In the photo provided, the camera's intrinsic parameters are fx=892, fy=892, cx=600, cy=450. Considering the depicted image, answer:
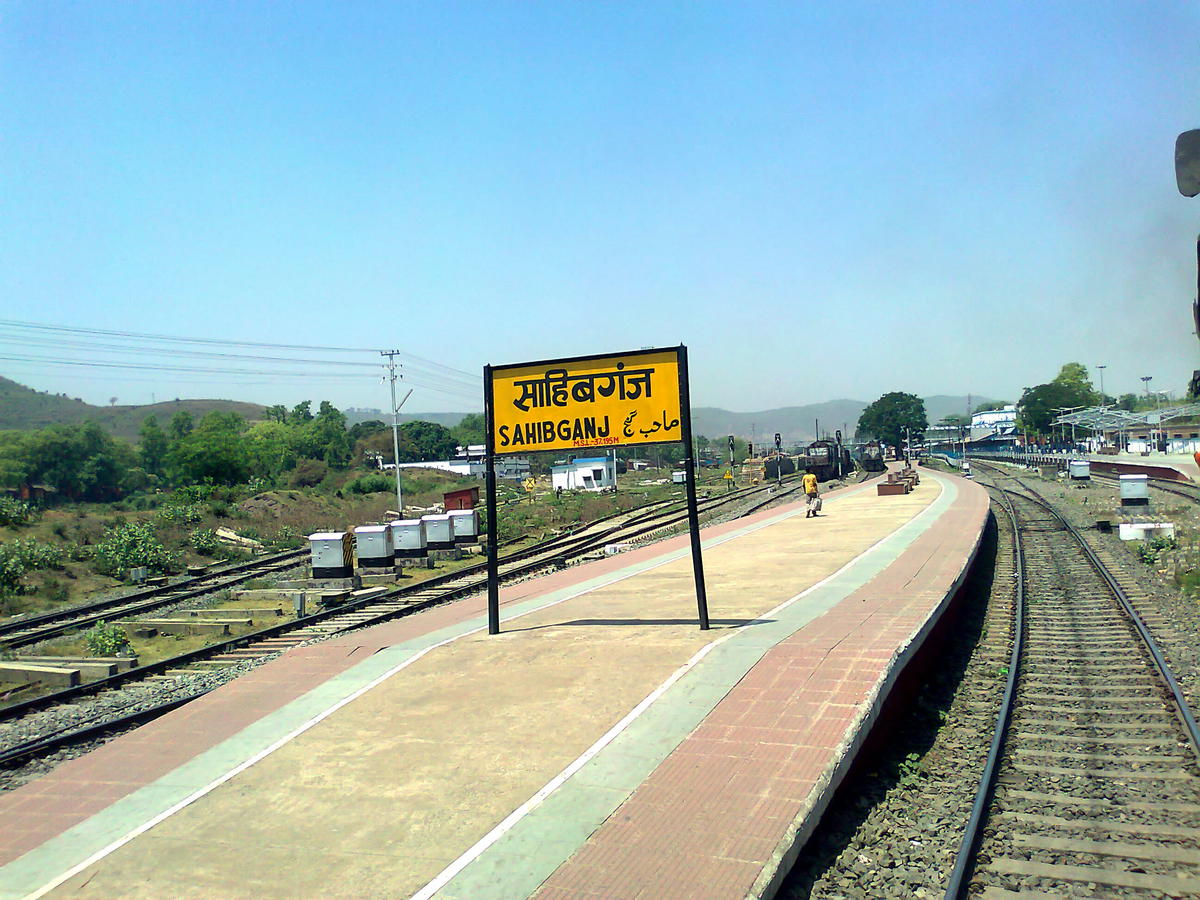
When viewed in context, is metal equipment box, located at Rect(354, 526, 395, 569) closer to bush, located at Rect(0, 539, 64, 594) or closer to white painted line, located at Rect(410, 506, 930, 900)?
bush, located at Rect(0, 539, 64, 594)

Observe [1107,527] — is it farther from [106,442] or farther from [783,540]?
[106,442]

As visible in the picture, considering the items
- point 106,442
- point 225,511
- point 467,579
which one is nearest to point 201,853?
point 467,579

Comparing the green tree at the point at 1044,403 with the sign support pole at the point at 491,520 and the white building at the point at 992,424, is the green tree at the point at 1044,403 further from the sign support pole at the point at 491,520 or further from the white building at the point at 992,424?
the sign support pole at the point at 491,520

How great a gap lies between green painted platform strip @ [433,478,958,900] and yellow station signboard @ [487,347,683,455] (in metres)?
2.55

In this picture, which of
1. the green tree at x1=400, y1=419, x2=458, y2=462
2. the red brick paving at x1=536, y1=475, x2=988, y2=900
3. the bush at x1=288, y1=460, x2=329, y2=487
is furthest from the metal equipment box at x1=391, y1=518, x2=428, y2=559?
the green tree at x1=400, y1=419, x2=458, y2=462

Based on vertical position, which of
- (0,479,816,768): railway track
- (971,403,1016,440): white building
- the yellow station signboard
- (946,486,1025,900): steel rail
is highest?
(971,403,1016,440): white building

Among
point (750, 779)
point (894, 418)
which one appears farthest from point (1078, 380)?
point (750, 779)

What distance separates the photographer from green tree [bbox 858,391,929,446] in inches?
4956

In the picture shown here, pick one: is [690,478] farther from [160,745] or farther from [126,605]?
[126,605]

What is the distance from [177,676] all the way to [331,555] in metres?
6.71

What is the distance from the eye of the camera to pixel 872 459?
65.9 meters

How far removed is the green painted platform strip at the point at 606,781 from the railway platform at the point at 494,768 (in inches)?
0.7

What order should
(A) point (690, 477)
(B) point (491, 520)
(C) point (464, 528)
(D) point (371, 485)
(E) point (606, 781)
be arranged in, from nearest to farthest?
(E) point (606, 781)
(A) point (690, 477)
(B) point (491, 520)
(C) point (464, 528)
(D) point (371, 485)

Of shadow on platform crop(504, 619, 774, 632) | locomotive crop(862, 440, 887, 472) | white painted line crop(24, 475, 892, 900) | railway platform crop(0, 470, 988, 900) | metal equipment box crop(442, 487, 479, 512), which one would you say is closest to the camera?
railway platform crop(0, 470, 988, 900)
